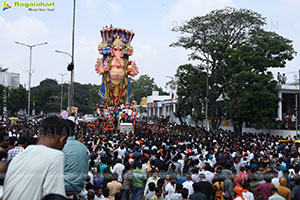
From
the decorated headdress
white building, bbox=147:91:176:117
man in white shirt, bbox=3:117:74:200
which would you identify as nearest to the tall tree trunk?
the decorated headdress

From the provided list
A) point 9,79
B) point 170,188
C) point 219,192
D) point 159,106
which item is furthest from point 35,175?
point 9,79

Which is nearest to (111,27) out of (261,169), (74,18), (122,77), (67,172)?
(122,77)

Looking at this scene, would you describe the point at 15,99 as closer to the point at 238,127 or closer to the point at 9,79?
the point at 238,127

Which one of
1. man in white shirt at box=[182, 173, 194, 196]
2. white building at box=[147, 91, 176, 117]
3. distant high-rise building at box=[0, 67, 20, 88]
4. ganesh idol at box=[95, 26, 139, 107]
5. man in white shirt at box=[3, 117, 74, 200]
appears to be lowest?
man in white shirt at box=[182, 173, 194, 196]

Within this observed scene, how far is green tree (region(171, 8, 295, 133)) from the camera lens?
76.2 ft

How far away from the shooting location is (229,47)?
2650 centimetres

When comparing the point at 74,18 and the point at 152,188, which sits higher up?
the point at 74,18

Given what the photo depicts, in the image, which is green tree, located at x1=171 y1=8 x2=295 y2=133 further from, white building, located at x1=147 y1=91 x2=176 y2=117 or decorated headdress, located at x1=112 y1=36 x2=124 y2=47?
white building, located at x1=147 y1=91 x2=176 y2=117

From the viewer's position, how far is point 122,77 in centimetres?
2634

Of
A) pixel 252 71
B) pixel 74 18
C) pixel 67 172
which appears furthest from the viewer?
pixel 252 71

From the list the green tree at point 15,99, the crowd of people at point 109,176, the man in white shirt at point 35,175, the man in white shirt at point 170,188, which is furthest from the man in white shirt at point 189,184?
the green tree at point 15,99

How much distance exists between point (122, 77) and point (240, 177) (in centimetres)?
2013

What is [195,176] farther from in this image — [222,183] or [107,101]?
[107,101]

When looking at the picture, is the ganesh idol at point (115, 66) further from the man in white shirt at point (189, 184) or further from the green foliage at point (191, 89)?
the man in white shirt at point (189, 184)
